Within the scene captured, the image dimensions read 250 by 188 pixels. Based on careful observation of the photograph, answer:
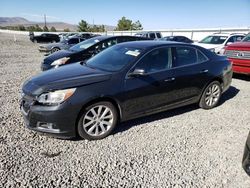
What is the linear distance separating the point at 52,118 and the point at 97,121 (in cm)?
72

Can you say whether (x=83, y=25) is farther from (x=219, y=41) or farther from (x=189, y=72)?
(x=189, y=72)

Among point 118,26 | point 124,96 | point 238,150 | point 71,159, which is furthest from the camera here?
point 118,26

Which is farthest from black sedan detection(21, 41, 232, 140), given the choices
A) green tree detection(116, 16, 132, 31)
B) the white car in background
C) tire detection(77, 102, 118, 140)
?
green tree detection(116, 16, 132, 31)

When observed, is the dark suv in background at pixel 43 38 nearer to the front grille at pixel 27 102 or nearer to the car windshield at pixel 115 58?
the car windshield at pixel 115 58

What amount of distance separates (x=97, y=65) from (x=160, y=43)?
133cm

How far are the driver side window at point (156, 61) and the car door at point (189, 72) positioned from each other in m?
0.15

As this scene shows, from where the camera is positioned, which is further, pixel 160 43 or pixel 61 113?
pixel 160 43

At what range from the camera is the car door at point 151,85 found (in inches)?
165

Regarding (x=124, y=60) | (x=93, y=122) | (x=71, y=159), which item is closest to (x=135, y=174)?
(x=71, y=159)

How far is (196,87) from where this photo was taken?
518 centimetres

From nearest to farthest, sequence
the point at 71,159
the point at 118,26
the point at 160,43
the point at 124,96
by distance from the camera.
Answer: the point at 71,159
the point at 124,96
the point at 160,43
the point at 118,26

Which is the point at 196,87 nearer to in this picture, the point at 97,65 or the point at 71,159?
the point at 97,65

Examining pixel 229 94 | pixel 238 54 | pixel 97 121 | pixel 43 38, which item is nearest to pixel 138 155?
pixel 97 121

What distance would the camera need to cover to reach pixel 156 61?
457 cm
